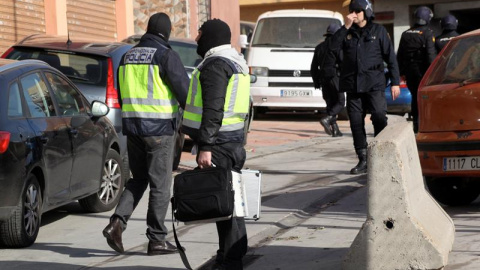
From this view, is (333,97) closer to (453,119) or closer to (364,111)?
(364,111)

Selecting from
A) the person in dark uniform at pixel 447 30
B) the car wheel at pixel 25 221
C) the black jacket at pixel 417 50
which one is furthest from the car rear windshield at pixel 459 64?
the person in dark uniform at pixel 447 30

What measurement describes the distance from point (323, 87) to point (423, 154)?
9189mm

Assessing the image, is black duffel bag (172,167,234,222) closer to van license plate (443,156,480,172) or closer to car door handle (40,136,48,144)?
car door handle (40,136,48,144)

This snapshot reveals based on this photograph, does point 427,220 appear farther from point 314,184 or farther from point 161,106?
point 314,184

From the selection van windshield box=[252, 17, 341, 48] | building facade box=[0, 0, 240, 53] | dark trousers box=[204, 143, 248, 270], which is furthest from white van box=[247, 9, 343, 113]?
dark trousers box=[204, 143, 248, 270]

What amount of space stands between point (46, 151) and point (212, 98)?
2.51 m

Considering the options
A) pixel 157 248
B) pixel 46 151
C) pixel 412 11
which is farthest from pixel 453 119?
pixel 412 11

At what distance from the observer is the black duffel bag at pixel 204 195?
22.0 ft

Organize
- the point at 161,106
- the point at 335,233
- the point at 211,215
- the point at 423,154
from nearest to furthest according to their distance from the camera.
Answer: the point at 211,215
the point at 161,106
the point at 335,233
the point at 423,154

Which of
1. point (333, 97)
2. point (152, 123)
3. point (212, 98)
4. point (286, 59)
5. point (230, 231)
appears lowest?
point (333, 97)

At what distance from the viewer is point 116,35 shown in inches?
942

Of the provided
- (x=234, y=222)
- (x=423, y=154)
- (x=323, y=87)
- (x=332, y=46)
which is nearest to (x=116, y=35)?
(x=323, y=87)

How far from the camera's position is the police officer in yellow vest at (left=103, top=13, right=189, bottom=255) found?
A: 8.24 meters

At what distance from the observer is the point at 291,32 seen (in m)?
23.5
